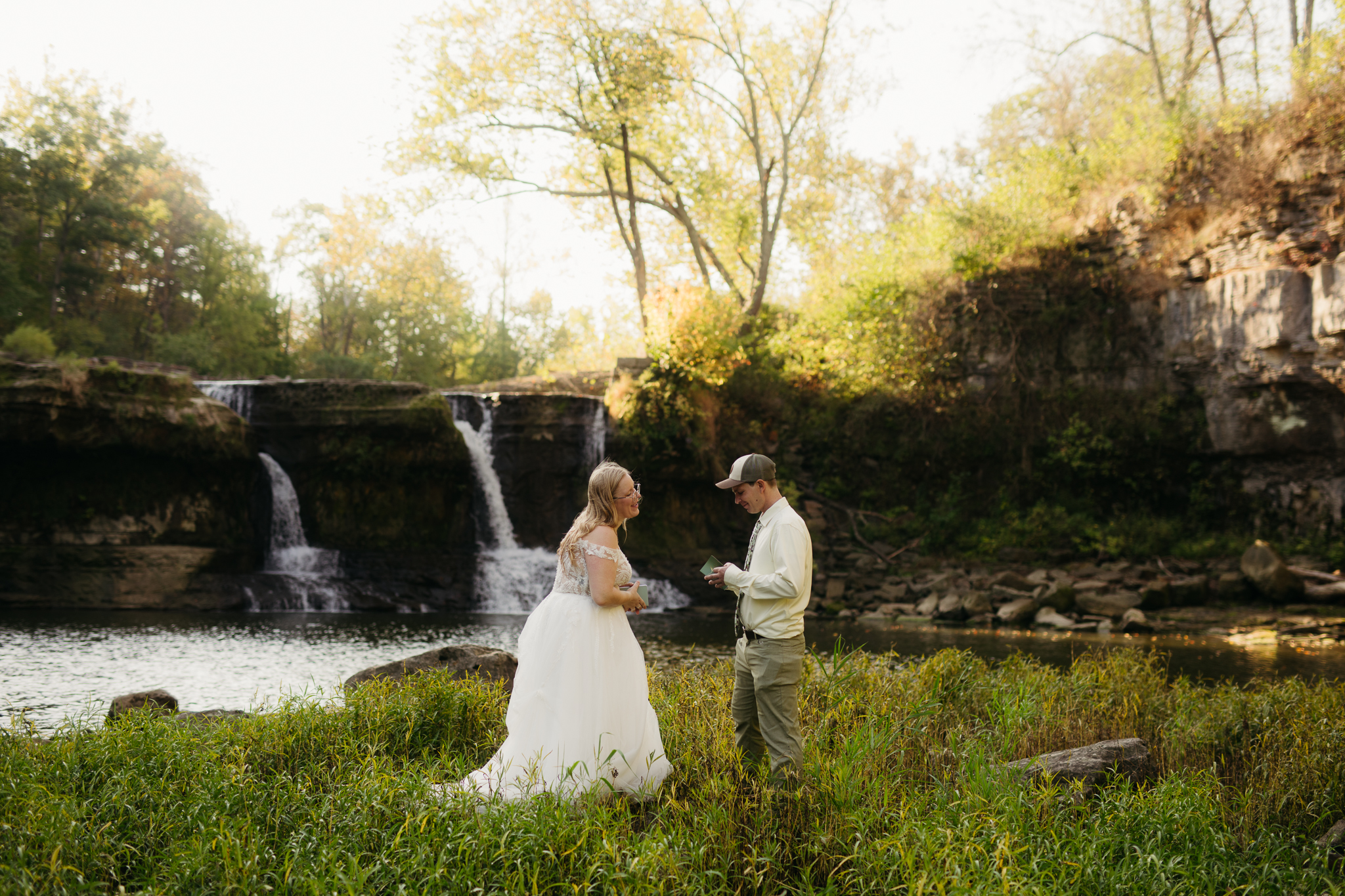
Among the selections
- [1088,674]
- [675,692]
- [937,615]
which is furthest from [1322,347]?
[675,692]

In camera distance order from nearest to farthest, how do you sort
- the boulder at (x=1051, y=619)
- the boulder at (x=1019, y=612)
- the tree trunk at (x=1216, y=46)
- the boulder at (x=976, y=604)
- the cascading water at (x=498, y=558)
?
the boulder at (x=1051, y=619)
the boulder at (x=1019, y=612)
the boulder at (x=976, y=604)
the cascading water at (x=498, y=558)
the tree trunk at (x=1216, y=46)

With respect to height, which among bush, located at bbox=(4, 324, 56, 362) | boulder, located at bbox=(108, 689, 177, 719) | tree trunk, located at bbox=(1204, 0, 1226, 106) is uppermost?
tree trunk, located at bbox=(1204, 0, 1226, 106)

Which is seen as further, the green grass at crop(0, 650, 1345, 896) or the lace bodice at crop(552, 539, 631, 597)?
the lace bodice at crop(552, 539, 631, 597)

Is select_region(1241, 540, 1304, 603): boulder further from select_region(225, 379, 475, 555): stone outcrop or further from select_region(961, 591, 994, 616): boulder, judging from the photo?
select_region(225, 379, 475, 555): stone outcrop

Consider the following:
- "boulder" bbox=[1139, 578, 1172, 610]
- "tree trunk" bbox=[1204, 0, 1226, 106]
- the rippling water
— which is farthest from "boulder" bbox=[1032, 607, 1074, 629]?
"tree trunk" bbox=[1204, 0, 1226, 106]

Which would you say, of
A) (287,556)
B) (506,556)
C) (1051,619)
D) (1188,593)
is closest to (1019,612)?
(1051,619)

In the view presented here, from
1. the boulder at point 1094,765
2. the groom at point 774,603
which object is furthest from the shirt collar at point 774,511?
the boulder at point 1094,765

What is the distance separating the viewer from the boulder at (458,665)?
7.46 metres

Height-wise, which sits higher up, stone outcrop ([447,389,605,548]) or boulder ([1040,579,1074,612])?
stone outcrop ([447,389,605,548])

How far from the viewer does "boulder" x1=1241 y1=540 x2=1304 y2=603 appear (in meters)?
15.0

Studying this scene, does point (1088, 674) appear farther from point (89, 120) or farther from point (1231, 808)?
point (89, 120)

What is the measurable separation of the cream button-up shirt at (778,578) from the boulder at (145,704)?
455 cm

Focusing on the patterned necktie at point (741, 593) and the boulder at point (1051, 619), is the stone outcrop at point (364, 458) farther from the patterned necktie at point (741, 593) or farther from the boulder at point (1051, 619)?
the patterned necktie at point (741, 593)

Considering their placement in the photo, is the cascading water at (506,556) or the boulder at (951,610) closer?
the boulder at (951,610)
